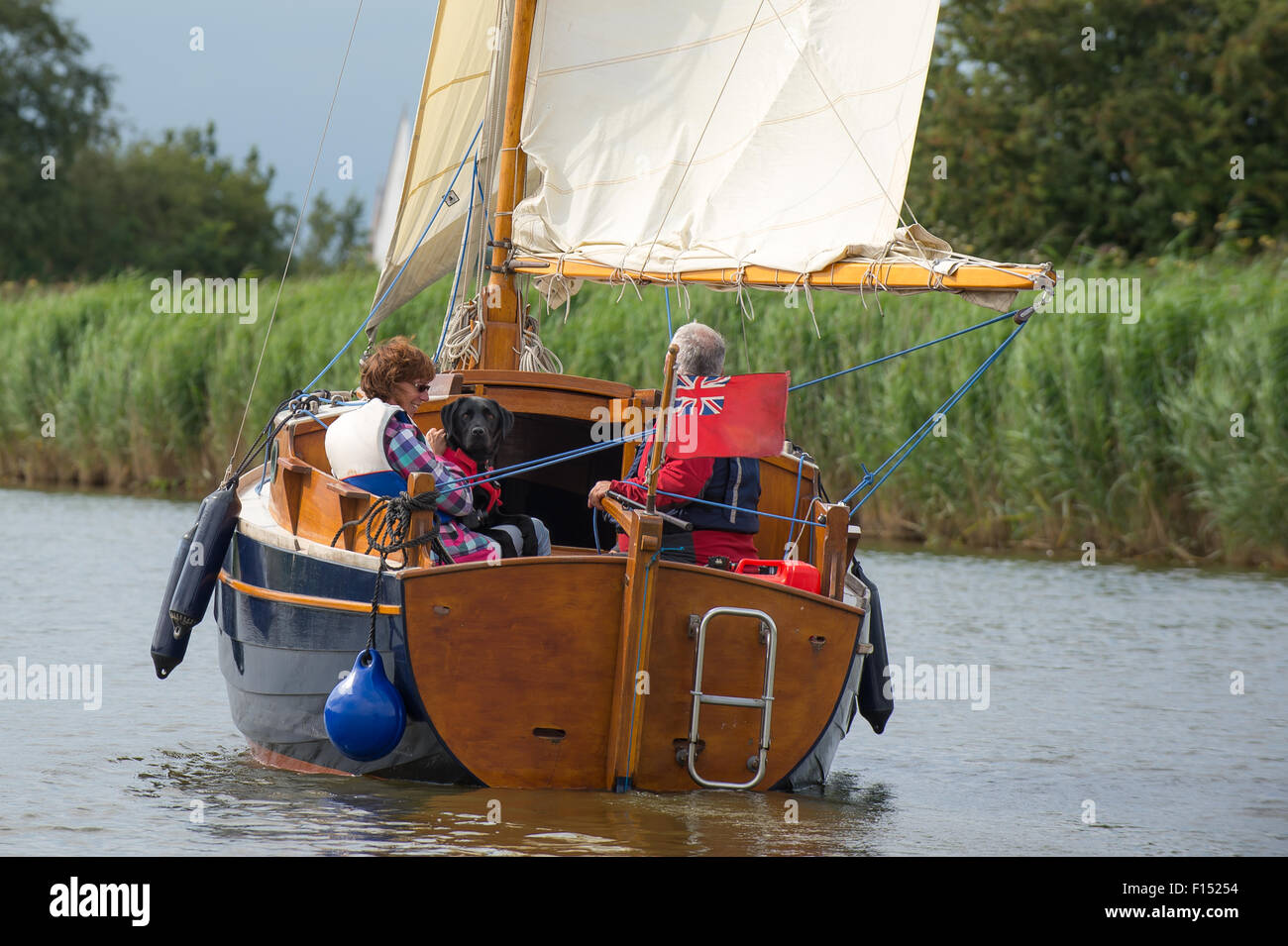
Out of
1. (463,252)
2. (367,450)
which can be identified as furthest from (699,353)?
(463,252)

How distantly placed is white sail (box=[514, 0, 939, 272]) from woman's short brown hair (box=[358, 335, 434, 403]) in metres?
1.62

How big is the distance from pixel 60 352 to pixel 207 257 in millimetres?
36220

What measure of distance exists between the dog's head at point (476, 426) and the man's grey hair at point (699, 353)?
0.68m

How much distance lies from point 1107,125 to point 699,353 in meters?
24.0

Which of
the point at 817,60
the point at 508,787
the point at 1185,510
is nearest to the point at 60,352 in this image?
the point at 1185,510

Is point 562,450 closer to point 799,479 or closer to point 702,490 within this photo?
point 799,479

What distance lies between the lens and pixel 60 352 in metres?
19.5

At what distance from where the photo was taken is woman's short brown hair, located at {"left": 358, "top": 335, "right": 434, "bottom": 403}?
20.8ft

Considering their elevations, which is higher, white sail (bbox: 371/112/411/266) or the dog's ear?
white sail (bbox: 371/112/411/266)

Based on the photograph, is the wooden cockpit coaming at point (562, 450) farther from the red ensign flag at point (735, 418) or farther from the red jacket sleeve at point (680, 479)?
the red ensign flag at point (735, 418)

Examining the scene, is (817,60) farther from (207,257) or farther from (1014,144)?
(207,257)

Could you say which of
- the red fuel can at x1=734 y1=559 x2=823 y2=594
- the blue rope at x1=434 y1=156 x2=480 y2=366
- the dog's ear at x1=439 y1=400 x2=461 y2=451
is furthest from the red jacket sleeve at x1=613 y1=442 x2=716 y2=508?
the blue rope at x1=434 y1=156 x2=480 y2=366

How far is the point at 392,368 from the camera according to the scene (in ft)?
20.8

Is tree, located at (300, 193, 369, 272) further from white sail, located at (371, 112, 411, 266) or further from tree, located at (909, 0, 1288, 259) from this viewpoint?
tree, located at (909, 0, 1288, 259)
